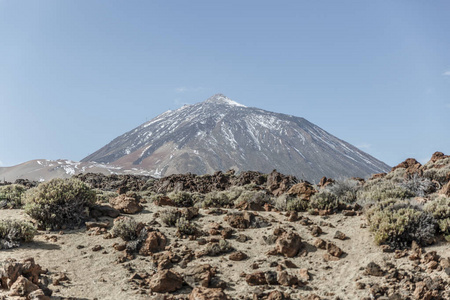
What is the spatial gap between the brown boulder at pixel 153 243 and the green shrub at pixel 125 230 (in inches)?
17.7

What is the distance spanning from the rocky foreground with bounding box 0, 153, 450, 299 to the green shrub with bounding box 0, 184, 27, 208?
900mm

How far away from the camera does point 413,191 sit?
1141cm

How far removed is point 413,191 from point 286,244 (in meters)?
5.81

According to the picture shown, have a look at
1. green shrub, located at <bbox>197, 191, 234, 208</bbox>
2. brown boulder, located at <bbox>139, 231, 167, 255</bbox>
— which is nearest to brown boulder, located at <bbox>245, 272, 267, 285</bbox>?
brown boulder, located at <bbox>139, 231, 167, 255</bbox>

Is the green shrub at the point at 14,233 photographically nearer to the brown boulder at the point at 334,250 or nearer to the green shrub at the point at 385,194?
the brown boulder at the point at 334,250

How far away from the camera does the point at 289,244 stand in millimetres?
7777

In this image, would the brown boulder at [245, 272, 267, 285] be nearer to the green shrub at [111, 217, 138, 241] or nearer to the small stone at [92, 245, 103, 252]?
the green shrub at [111, 217, 138, 241]

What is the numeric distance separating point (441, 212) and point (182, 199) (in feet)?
24.0

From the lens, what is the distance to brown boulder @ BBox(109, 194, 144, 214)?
1061 centimetres

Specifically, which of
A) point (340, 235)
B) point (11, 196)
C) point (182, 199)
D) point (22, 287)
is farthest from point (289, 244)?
point (11, 196)

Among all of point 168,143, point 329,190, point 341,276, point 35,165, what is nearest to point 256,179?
point 329,190

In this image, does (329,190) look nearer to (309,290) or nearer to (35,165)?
(309,290)

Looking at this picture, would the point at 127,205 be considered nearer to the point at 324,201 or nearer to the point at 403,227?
the point at 324,201

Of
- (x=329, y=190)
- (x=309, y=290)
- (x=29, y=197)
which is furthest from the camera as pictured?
(x=329, y=190)
